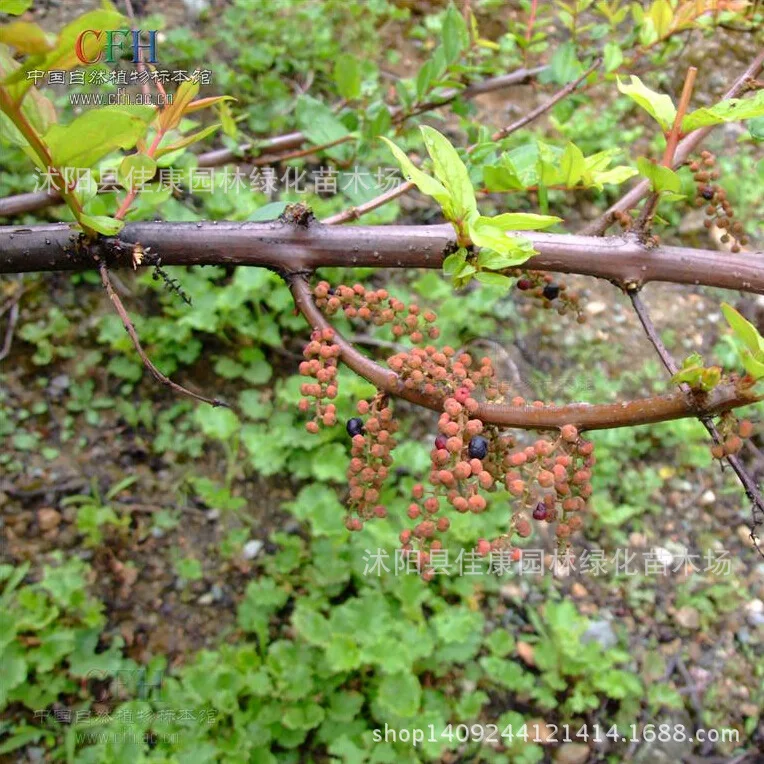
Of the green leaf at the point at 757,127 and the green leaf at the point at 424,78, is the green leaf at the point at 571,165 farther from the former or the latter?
the green leaf at the point at 424,78

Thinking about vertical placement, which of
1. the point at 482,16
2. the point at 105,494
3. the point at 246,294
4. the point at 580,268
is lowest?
the point at 105,494

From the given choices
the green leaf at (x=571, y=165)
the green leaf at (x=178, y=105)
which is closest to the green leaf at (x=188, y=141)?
the green leaf at (x=178, y=105)

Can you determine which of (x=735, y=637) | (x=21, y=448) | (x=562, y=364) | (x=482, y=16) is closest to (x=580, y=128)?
(x=482, y=16)

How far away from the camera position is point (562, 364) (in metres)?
3.07

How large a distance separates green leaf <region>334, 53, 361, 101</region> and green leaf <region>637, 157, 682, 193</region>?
3.71ft

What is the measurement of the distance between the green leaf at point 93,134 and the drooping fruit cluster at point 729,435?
2.80 ft

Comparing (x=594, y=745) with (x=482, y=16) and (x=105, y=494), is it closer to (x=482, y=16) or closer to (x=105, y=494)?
(x=105, y=494)

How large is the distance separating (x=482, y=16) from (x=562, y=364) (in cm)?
204

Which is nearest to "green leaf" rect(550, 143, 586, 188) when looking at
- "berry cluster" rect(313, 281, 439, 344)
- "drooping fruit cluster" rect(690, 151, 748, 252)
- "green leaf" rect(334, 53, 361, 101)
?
"drooping fruit cluster" rect(690, 151, 748, 252)

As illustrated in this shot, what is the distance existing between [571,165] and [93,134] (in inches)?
29.2

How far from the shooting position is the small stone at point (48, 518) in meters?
2.50

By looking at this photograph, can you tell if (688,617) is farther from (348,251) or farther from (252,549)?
(348,251)

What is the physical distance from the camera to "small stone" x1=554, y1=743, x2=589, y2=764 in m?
2.32

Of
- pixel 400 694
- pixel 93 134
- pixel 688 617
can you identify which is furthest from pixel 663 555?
pixel 93 134
